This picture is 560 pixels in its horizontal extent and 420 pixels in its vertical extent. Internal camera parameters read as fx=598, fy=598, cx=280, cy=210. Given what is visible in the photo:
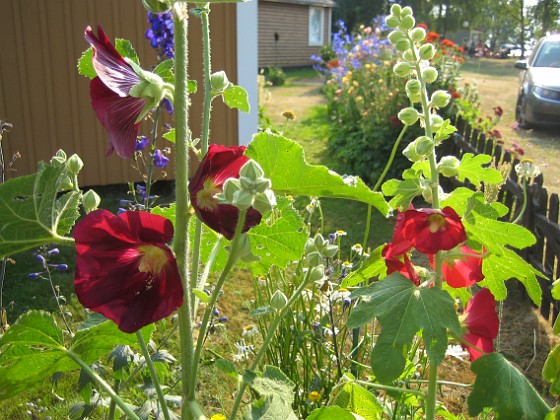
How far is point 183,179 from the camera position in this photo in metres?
0.70

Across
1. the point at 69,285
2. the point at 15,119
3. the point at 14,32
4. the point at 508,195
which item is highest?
the point at 14,32

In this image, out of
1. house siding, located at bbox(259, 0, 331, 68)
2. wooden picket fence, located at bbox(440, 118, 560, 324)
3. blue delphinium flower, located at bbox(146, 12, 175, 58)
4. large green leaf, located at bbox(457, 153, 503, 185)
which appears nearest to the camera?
large green leaf, located at bbox(457, 153, 503, 185)

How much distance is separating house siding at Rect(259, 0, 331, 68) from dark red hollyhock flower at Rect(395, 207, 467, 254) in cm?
2106

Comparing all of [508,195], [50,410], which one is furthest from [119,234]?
[508,195]

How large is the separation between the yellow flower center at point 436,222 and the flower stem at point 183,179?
1.38ft

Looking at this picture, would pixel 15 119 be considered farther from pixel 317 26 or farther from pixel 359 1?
pixel 359 1

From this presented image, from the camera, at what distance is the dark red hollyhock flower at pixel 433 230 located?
93 centimetres

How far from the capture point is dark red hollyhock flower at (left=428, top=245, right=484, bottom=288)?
106 cm

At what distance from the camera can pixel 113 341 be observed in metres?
0.97

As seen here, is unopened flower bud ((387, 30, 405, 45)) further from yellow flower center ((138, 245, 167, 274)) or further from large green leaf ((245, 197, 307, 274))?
yellow flower center ((138, 245, 167, 274))

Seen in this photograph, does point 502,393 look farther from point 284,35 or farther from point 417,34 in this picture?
point 284,35

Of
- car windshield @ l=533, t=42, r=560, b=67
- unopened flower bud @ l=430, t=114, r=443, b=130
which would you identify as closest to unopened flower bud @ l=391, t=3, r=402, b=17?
unopened flower bud @ l=430, t=114, r=443, b=130

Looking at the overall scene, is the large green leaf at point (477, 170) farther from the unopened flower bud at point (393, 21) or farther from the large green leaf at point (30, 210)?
the large green leaf at point (30, 210)

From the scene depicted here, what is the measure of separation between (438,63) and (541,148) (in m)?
2.00
